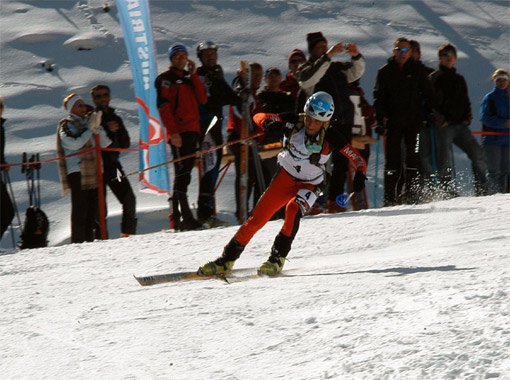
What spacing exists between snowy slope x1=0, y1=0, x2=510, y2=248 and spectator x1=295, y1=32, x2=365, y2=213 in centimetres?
696

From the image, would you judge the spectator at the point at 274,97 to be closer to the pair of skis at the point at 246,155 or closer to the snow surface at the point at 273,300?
the pair of skis at the point at 246,155

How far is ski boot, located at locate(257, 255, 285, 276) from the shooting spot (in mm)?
8156

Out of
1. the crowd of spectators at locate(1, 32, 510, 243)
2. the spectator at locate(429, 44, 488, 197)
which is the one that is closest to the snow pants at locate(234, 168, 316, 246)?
the crowd of spectators at locate(1, 32, 510, 243)

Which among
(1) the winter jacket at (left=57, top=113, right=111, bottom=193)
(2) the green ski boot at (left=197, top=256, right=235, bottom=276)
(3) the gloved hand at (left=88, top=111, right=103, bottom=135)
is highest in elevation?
(3) the gloved hand at (left=88, top=111, right=103, bottom=135)

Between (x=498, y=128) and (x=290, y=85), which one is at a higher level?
(x=290, y=85)

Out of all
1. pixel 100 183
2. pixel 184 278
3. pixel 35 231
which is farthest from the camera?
pixel 35 231

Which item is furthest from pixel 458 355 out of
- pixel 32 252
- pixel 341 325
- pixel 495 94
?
pixel 495 94

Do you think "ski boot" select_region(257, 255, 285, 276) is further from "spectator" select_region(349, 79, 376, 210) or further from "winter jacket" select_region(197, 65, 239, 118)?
"winter jacket" select_region(197, 65, 239, 118)

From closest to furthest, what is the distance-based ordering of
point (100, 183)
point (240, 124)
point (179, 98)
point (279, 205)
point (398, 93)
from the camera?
point (279, 205) → point (179, 98) → point (100, 183) → point (398, 93) → point (240, 124)

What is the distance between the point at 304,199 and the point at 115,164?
302cm

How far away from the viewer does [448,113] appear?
1126 cm

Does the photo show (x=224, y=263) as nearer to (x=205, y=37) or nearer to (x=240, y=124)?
(x=240, y=124)

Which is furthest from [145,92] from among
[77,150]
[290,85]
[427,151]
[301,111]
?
[427,151]

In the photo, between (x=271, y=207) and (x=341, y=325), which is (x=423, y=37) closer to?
(x=271, y=207)
